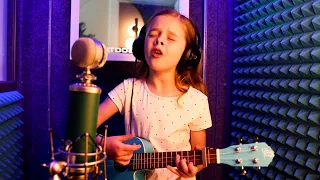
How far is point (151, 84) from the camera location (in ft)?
4.67

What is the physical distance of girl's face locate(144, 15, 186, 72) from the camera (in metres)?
1.25

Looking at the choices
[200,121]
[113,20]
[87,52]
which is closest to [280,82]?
[200,121]

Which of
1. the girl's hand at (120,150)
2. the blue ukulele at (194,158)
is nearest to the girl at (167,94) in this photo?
the blue ukulele at (194,158)

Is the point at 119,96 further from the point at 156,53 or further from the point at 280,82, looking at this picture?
the point at 280,82

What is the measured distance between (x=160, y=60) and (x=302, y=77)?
0.55m

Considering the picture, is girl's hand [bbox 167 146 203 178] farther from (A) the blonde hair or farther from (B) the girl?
(A) the blonde hair

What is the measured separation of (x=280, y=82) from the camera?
4.39ft

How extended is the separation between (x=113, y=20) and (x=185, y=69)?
1.78 feet

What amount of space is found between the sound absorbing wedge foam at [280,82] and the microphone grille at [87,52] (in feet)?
2.84

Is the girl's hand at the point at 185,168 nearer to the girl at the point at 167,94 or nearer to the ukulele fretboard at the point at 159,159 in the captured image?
the ukulele fretboard at the point at 159,159

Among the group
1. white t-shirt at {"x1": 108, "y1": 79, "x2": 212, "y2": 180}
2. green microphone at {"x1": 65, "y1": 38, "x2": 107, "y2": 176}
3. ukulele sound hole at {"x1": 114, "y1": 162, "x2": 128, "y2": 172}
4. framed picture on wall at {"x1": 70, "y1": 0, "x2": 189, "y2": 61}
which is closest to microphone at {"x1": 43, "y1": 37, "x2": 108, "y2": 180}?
green microphone at {"x1": 65, "y1": 38, "x2": 107, "y2": 176}

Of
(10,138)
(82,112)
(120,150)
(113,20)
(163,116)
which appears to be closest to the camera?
(82,112)

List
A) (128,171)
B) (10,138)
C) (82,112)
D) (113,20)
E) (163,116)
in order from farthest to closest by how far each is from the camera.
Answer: (113,20) < (10,138) < (163,116) < (128,171) < (82,112)

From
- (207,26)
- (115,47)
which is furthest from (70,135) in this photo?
(207,26)
